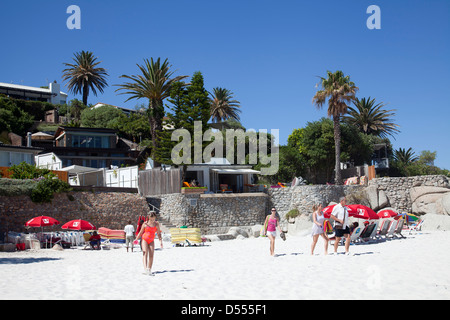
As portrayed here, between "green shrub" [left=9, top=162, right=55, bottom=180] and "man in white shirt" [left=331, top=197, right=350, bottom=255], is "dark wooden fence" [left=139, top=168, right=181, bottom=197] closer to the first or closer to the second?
"green shrub" [left=9, top=162, right=55, bottom=180]

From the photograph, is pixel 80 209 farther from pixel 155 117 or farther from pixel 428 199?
pixel 428 199

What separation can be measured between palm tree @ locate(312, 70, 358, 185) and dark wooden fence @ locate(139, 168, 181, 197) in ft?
41.7

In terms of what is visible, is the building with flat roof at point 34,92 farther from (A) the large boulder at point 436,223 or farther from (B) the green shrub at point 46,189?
(A) the large boulder at point 436,223

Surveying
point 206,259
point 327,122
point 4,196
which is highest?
point 327,122

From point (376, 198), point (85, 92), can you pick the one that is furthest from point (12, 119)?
point (376, 198)

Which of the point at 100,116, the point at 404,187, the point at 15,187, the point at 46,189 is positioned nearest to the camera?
the point at 15,187

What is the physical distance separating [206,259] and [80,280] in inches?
194

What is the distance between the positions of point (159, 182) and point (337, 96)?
14.9 metres

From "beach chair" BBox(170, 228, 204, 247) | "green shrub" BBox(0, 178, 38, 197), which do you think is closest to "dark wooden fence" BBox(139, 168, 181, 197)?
"green shrub" BBox(0, 178, 38, 197)

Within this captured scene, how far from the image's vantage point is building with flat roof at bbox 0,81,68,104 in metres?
71.2

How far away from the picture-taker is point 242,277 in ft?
32.4

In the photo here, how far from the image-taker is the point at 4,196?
22.3 metres
